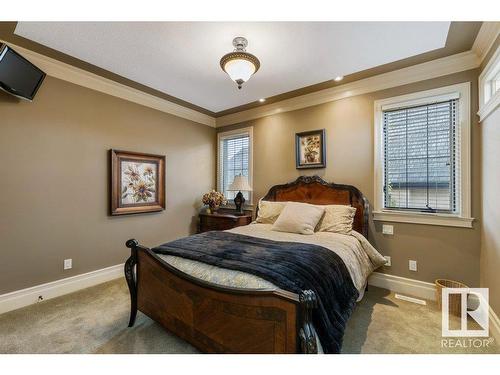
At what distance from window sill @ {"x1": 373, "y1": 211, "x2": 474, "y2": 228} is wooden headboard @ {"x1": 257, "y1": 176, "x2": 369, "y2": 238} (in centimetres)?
21

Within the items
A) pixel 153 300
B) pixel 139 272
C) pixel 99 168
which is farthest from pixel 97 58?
pixel 153 300

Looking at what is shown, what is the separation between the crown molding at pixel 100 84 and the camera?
2.48m

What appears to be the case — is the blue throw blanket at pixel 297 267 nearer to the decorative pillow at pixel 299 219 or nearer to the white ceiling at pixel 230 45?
the decorative pillow at pixel 299 219

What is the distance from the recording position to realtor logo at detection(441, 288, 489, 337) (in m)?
1.99

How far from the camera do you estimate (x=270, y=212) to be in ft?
10.9

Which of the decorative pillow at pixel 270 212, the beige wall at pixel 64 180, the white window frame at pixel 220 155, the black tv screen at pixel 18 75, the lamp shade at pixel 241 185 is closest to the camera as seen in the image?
the black tv screen at pixel 18 75

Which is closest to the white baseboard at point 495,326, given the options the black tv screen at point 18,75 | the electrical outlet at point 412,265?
the electrical outlet at point 412,265

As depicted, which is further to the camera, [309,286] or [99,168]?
[99,168]

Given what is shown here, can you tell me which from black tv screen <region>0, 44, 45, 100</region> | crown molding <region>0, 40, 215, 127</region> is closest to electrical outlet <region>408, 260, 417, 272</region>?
crown molding <region>0, 40, 215, 127</region>

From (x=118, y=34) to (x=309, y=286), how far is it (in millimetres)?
2685

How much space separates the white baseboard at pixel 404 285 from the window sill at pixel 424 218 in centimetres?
70

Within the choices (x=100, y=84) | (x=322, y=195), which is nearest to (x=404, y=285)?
(x=322, y=195)

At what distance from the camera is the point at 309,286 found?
1458 millimetres
